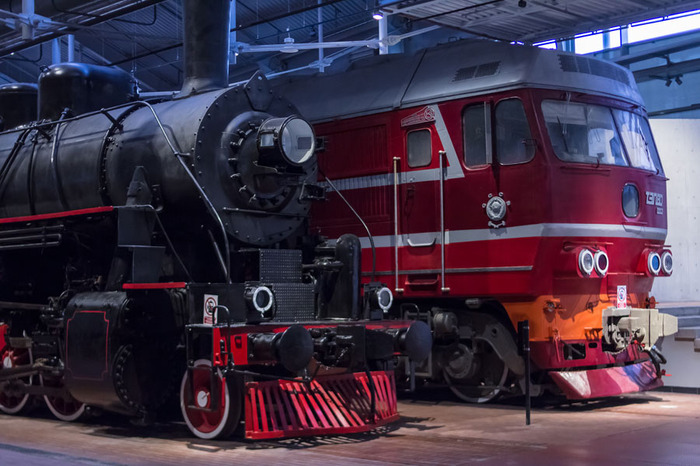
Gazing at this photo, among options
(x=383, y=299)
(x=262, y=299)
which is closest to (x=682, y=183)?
(x=383, y=299)

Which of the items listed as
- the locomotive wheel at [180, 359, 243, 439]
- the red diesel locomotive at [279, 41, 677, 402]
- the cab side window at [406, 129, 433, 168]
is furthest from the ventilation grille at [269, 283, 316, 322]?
the cab side window at [406, 129, 433, 168]

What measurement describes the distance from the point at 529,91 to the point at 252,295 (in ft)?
12.4

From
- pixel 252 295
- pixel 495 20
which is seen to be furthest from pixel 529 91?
pixel 252 295

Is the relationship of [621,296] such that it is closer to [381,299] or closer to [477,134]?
[477,134]

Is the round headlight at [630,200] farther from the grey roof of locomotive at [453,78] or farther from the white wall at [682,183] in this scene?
the white wall at [682,183]

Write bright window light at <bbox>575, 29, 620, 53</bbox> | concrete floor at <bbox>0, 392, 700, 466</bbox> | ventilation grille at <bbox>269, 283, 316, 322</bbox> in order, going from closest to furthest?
concrete floor at <bbox>0, 392, 700, 466</bbox> → ventilation grille at <bbox>269, 283, 316, 322</bbox> → bright window light at <bbox>575, 29, 620, 53</bbox>

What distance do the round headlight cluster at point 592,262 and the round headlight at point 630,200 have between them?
72cm

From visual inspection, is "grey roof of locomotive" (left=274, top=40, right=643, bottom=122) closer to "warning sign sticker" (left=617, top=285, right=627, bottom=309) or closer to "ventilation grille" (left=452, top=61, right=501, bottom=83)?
"ventilation grille" (left=452, top=61, right=501, bottom=83)

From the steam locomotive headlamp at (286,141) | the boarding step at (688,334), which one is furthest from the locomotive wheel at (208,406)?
the boarding step at (688,334)

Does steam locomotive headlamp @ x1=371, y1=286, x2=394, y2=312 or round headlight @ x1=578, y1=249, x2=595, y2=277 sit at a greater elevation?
round headlight @ x1=578, y1=249, x2=595, y2=277

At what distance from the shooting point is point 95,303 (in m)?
8.13

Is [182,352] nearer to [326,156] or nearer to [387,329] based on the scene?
[387,329]

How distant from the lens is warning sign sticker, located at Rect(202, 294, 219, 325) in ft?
24.8

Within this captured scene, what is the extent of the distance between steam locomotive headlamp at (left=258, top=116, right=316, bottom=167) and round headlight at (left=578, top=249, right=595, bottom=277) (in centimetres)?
299
